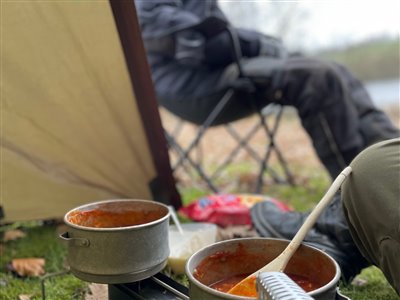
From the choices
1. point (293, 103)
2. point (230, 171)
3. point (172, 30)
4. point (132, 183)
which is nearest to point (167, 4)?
point (172, 30)

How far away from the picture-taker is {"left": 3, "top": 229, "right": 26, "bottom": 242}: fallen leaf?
6.46 ft

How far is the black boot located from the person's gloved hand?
963 millimetres

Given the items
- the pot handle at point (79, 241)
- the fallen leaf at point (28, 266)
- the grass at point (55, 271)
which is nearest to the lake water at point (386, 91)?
the grass at point (55, 271)

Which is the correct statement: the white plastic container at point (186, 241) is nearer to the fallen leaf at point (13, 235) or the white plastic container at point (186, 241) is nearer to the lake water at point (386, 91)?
the fallen leaf at point (13, 235)

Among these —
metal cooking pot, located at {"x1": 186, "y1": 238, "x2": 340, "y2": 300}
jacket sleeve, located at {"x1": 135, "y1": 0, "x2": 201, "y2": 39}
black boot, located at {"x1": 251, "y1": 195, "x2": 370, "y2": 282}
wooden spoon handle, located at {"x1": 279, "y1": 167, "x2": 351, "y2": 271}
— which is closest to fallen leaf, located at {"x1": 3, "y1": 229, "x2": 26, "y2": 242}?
black boot, located at {"x1": 251, "y1": 195, "x2": 370, "y2": 282}

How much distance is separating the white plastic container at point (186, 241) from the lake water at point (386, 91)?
581 centimetres

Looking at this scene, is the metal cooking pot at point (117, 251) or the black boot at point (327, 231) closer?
the metal cooking pot at point (117, 251)

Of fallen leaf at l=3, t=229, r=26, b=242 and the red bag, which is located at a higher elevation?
fallen leaf at l=3, t=229, r=26, b=242

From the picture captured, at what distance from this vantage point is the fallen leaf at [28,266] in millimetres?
1574

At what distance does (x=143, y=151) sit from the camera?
1888 mm

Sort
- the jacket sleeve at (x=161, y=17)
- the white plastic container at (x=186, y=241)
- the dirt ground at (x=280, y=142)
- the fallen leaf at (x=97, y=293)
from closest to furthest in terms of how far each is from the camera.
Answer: the fallen leaf at (x=97, y=293), the white plastic container at (x=186, y=241), the jacket sleeve at (x=161, y=17), the dirt ground at (x=280, y=142)

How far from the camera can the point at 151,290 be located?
1.08 metres

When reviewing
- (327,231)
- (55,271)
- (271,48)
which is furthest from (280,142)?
(55,271)

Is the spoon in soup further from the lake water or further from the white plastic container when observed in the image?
the lake water
